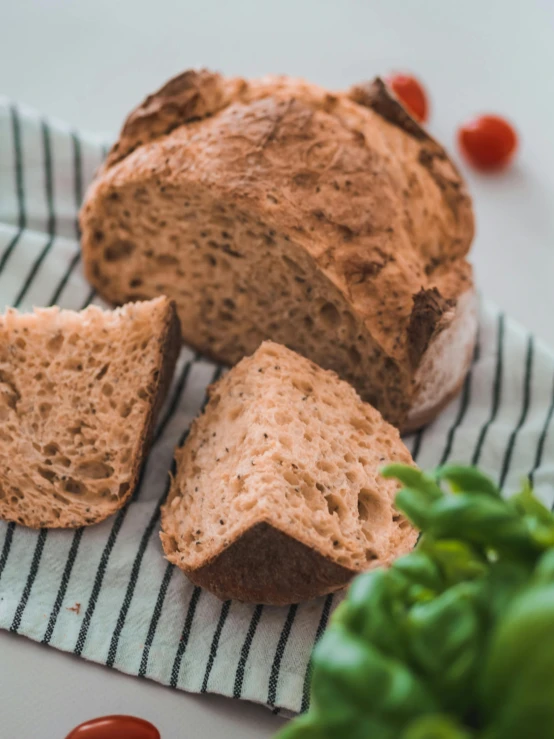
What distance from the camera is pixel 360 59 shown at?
4348 mm

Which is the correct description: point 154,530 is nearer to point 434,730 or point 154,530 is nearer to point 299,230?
point 299,230

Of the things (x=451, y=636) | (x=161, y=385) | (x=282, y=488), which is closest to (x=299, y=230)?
(x=161, y=385)

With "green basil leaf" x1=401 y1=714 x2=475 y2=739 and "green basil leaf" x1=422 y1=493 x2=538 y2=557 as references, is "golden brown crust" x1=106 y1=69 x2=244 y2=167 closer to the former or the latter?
"green basil leaf" x1=422 y1=493 x2=538 y2=557

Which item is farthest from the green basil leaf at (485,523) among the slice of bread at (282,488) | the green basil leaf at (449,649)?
the slice of bread at (282,488)

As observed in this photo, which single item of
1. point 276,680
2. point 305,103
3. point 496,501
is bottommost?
point 276,680

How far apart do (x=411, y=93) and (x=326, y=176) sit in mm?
1588

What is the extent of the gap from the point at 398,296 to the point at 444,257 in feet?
1.30

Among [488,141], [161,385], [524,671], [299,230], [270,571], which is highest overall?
[488,141]

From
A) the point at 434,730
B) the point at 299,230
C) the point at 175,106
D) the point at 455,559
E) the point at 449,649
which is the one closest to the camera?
the point at 434,730

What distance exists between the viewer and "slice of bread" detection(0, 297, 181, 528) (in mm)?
2426

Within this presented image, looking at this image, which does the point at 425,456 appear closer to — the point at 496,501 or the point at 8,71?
the point at 496,501

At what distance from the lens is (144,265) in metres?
2.94

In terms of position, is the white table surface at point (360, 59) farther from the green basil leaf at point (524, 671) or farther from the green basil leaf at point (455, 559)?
the green basil leaf at point (524, 671)

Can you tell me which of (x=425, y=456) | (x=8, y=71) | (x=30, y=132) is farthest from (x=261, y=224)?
(x=8, y=71)
